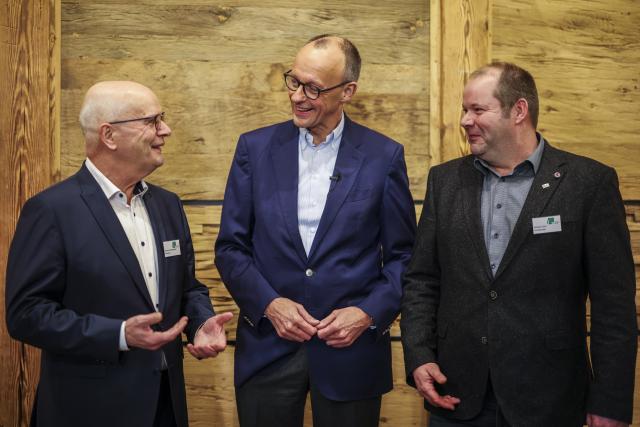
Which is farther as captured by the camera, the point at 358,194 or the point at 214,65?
the point at 214,65

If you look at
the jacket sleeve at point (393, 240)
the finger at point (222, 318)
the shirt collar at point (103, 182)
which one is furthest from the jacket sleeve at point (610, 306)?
the shirt collar at point (103, 182)

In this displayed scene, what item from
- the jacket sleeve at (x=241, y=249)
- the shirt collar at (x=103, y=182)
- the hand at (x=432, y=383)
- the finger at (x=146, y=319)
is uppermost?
the shirt collar at (x=103, y=182)

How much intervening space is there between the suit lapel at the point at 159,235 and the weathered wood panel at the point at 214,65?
31.7 inches

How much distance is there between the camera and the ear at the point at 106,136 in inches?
92.1

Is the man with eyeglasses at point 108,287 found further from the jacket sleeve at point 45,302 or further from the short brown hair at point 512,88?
the short brown hair at point 512,88

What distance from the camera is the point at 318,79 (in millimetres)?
2512

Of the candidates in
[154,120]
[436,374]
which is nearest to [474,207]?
[436,374]

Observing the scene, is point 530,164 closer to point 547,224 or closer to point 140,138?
point 547,224

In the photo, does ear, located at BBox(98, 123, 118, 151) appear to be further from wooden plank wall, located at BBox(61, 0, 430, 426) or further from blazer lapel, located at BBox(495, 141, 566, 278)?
blazer lapel, located at BBox(495, 141, 566, 278)

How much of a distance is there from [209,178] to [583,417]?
1806mm

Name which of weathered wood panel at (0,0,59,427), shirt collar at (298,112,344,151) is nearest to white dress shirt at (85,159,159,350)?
shirt collar at (298,112,344,151)

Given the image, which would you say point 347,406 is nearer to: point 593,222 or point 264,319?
point 264,319

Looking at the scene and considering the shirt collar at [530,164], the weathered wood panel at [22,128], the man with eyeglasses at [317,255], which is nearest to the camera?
the shirt collar at [530,164]

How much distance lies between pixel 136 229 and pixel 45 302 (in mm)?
356
